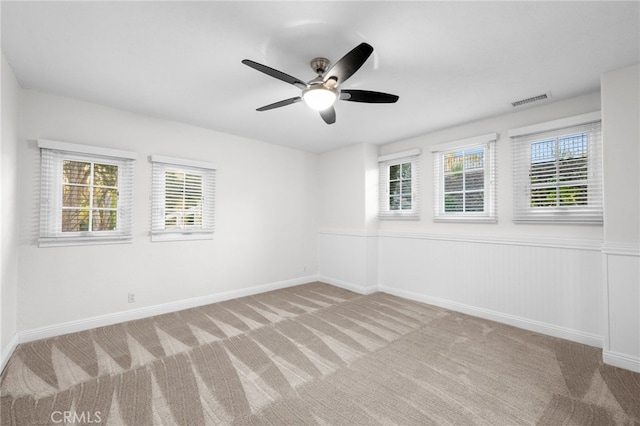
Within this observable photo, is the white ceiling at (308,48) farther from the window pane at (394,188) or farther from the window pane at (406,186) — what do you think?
the window pane at (394,188)

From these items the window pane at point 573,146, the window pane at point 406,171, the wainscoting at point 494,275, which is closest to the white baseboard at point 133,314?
the wainscoting at point 494,275

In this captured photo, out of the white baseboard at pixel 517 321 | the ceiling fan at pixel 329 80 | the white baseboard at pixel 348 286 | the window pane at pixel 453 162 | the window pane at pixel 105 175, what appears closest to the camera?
the ceiling fan at pixel 329 80

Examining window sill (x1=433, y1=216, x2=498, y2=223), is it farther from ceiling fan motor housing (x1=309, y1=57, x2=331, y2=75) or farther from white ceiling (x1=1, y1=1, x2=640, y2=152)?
ceiling fan motor housing (x1=309, y1=57, x2=331, y2=75)

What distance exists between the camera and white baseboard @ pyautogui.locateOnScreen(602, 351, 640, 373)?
2434 millimetres

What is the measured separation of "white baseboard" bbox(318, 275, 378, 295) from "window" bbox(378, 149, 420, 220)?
134 centimetres

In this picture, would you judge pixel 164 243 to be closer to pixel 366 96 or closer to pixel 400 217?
pixel 366 96

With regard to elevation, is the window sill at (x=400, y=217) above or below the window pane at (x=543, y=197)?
below

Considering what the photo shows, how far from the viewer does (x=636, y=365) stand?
95.6 inches

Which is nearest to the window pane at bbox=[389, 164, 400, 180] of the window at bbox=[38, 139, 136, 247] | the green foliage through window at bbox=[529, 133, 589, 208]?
the green foliage through window at bbox=[529, 133, 589, 208]

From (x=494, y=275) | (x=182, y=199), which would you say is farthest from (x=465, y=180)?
(x=182, y=199)

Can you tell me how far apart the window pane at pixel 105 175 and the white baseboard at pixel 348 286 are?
3.86 m

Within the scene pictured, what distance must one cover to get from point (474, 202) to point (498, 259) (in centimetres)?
85

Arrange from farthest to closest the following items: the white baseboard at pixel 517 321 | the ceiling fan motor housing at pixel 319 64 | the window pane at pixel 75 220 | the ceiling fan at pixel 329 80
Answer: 1. the window pane at pixel 75 220
2. the white baseboard at pixel 517 321
3. the ceiling fan motor housing at pixel 319 64
4. the ceiling fan at pixel 329 80

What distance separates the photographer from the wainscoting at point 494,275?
3.01m
